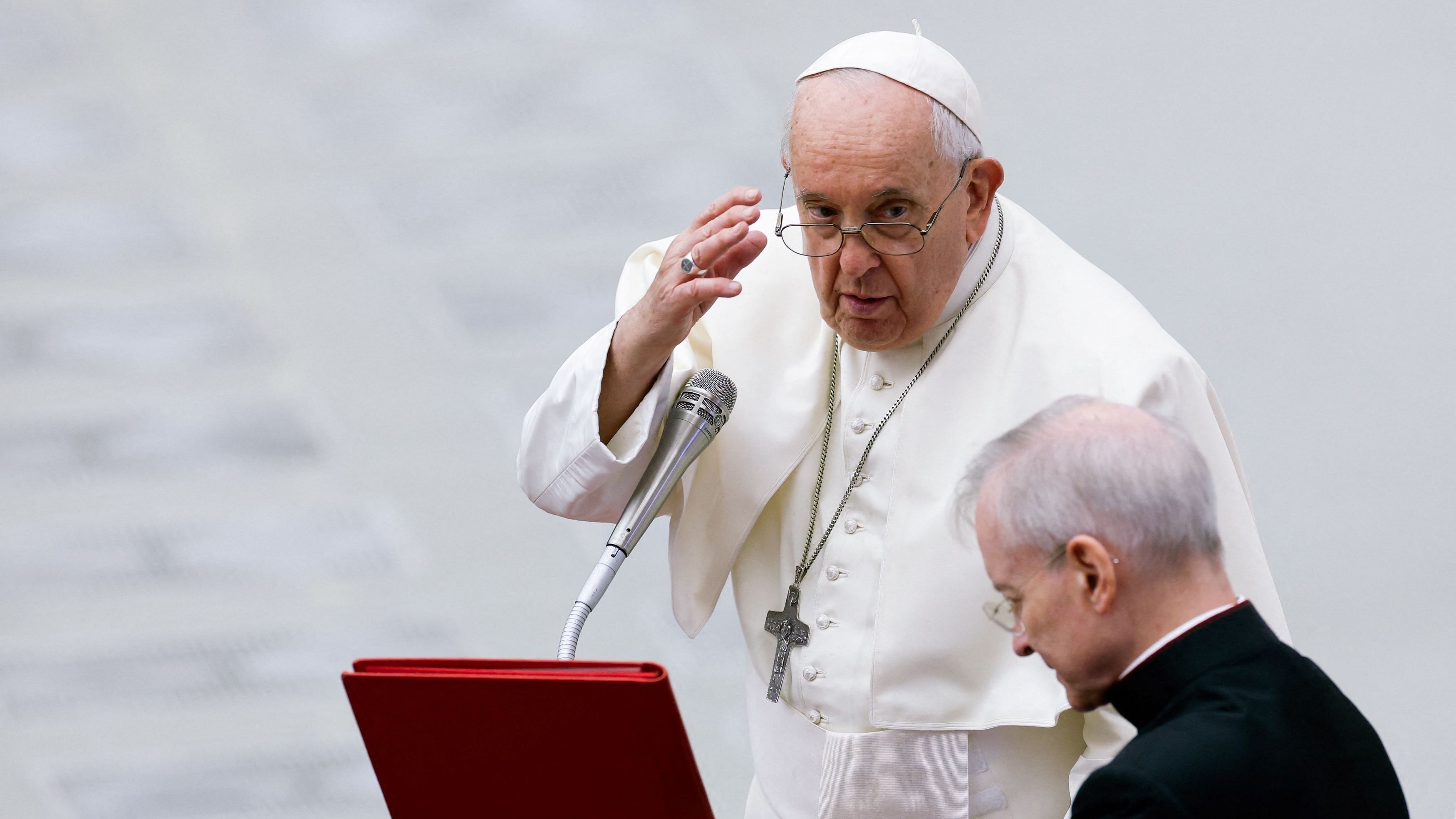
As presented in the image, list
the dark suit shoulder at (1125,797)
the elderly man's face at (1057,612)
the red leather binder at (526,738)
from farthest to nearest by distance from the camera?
the red leather binder at (526,738)
the elderly man's face at (1057,612)
the dark suit shoulder at (1125,797)

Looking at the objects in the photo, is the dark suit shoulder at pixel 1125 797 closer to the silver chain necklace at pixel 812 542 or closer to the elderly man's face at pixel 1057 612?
the elderly man's face at pixel 1057 612

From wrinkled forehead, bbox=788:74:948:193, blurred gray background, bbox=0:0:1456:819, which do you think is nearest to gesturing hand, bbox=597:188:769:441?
wrinkled forehead, bbox=788:74:948:193

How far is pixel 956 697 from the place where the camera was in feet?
6.88

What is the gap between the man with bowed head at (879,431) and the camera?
6.78 ft

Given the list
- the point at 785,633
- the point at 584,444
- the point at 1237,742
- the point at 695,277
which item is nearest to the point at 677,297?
the point at 695,277

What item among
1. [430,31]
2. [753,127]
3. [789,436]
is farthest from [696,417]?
[430,31]

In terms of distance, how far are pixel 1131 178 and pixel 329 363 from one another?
1964 mm

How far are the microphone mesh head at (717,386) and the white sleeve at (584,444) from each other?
0.19 ft

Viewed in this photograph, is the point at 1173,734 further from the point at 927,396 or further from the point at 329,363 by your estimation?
the point at 329,363

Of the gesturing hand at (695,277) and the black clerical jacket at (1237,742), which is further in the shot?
the gesturing hand at (695,277)

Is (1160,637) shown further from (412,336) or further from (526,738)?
(412,336)

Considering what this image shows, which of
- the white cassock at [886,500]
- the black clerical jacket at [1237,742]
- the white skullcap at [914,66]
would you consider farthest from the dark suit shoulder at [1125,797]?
the white skullcap at [914,66]

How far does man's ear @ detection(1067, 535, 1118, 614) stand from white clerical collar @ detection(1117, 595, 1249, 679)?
56 mm

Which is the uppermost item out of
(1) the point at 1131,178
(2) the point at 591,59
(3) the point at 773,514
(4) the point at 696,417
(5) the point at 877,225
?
(2) the point at 591,59
